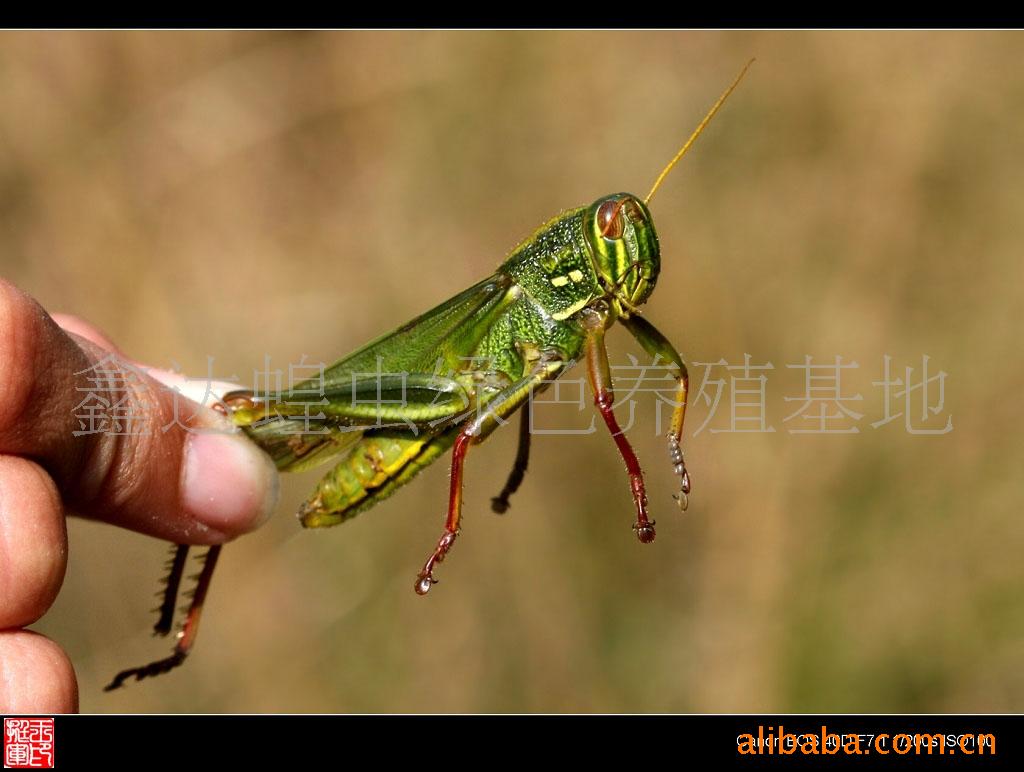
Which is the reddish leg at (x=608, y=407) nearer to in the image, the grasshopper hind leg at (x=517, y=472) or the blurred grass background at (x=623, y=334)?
the grasshopper hind leg at (x=517, y=472)

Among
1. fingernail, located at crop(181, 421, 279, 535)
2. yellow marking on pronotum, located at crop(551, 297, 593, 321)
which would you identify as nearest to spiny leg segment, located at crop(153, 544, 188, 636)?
fingernail, located at crop(181, 421, 279, 535)

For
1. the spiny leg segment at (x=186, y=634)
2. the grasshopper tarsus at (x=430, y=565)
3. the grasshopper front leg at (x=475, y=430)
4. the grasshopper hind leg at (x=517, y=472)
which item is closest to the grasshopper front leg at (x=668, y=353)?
the grasshopper front leg at (x=475, y=430)

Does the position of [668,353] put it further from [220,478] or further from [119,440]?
[119,440]

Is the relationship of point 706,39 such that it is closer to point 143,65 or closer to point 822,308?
point 822,308

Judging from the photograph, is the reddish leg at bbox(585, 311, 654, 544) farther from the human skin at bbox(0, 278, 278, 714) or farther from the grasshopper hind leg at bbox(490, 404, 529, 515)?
the human skin at bbox(0, 278, 278, 714)

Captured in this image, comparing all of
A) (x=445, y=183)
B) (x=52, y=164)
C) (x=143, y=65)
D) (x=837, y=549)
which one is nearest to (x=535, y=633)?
(x=837, y=549)

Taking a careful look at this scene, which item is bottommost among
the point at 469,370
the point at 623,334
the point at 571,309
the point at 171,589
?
the point at 171,589

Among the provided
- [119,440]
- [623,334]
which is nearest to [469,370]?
[119,440]

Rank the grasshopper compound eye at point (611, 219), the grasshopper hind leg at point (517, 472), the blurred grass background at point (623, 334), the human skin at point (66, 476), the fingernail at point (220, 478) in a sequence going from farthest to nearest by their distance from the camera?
the blurred grass background at point (623, 334) → the grasshopper hind leg at point (517, 472) → the fingernail at point (220, 478) → the grasshopper compound eye at point (611, 219) → the human skin at point (66, 476)
